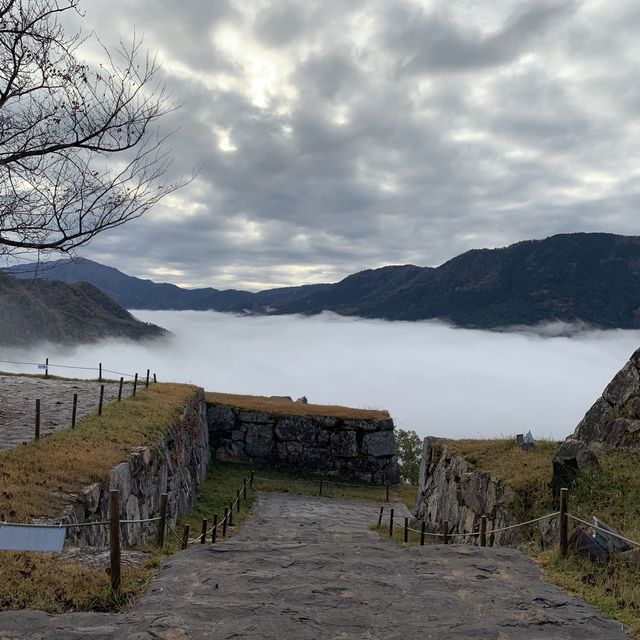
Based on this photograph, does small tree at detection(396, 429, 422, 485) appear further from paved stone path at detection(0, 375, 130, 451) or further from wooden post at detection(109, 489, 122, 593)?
wooden post at detection(109, 489, 122, 593)

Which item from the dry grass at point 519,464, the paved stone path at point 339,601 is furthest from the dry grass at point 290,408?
the paved stone path at point 339,601

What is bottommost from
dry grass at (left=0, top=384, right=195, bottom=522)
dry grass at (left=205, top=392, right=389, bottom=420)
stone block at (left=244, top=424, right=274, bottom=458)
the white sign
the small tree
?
the small tree

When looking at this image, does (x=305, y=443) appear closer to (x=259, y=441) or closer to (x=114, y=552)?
(x=259, y=441)

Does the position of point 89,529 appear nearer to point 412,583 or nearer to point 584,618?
point 412,583

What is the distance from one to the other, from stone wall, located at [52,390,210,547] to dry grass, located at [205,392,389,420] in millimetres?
10636

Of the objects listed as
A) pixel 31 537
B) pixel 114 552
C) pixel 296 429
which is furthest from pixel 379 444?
pixel 31 537

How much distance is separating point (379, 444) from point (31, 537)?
3154cm

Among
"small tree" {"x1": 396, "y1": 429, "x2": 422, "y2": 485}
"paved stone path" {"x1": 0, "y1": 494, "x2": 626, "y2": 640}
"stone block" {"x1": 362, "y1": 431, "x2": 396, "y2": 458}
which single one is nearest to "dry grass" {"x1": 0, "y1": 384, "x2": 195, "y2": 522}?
"paved stone path" {"x1": 0, "y1": 494, "x2": 626, "y2": 640}

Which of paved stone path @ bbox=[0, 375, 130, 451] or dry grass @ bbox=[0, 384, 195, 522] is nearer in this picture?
dry grass @ bbox=[0, 384, 195, 522]

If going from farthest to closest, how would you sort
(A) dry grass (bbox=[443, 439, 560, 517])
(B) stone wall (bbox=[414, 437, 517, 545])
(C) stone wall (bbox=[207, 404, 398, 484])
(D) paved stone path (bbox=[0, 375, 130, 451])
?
(C) stone wall (bbox=[207, 404, 398, 484]), (D) paved stone path (bbox=[0, 375, 130, 451]), (B) stone wall (bbox=[414, 437, 517, 545]), (A) dry grass (bbox=[443, 439, 560, 517])

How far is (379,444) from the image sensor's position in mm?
35719

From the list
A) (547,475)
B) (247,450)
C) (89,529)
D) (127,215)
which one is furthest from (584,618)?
(247,450)

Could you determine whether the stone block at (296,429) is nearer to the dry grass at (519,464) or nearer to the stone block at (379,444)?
the stone block at (379,444)

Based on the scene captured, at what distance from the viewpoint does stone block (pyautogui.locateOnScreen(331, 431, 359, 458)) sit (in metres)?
35.3
